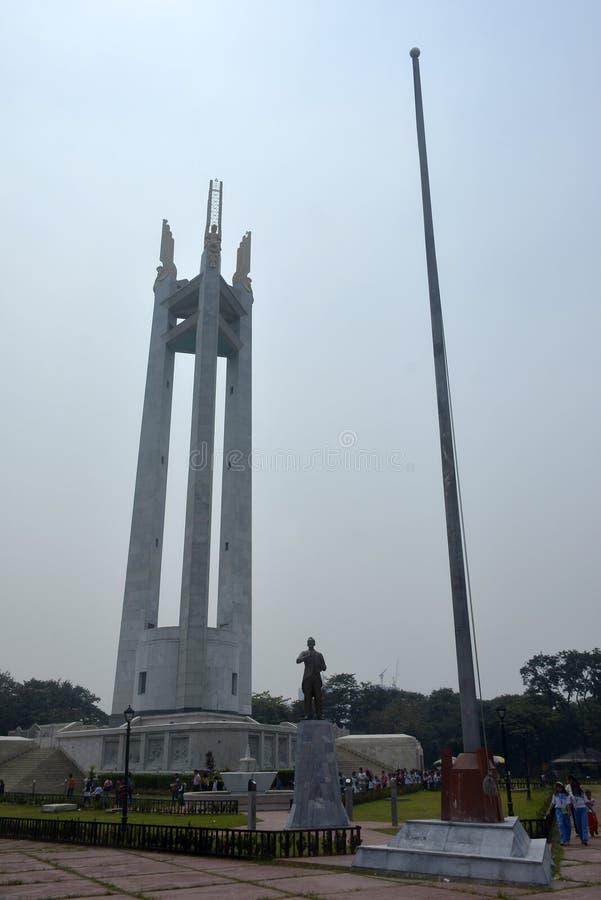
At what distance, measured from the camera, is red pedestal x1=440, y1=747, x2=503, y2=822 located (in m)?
10.6

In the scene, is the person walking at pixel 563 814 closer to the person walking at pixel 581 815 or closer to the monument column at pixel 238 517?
the person walking at pixel 581 815

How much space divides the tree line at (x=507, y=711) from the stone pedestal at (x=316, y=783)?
198 feet

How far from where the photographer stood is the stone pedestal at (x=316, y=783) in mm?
17141

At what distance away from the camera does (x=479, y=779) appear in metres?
10.8

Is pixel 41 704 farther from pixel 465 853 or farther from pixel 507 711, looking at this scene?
pixel 465 853

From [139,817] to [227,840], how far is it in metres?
11.6

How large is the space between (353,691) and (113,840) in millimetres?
90357

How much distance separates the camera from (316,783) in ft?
57.4

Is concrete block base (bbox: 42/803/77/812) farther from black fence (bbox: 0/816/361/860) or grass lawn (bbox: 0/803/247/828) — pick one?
black fence (bbox: 0/816/361/860)

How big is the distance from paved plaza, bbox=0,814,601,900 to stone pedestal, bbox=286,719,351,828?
445 cm

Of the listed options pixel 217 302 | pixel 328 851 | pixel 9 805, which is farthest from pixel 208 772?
pixel 217 302

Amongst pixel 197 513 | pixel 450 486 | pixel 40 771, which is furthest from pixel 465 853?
pixel 197 513

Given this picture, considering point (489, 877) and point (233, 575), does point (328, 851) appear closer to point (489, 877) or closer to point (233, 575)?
point (489, 877)

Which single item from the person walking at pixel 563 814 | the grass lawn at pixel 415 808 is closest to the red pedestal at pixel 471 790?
the person walking at pixel 563 814
